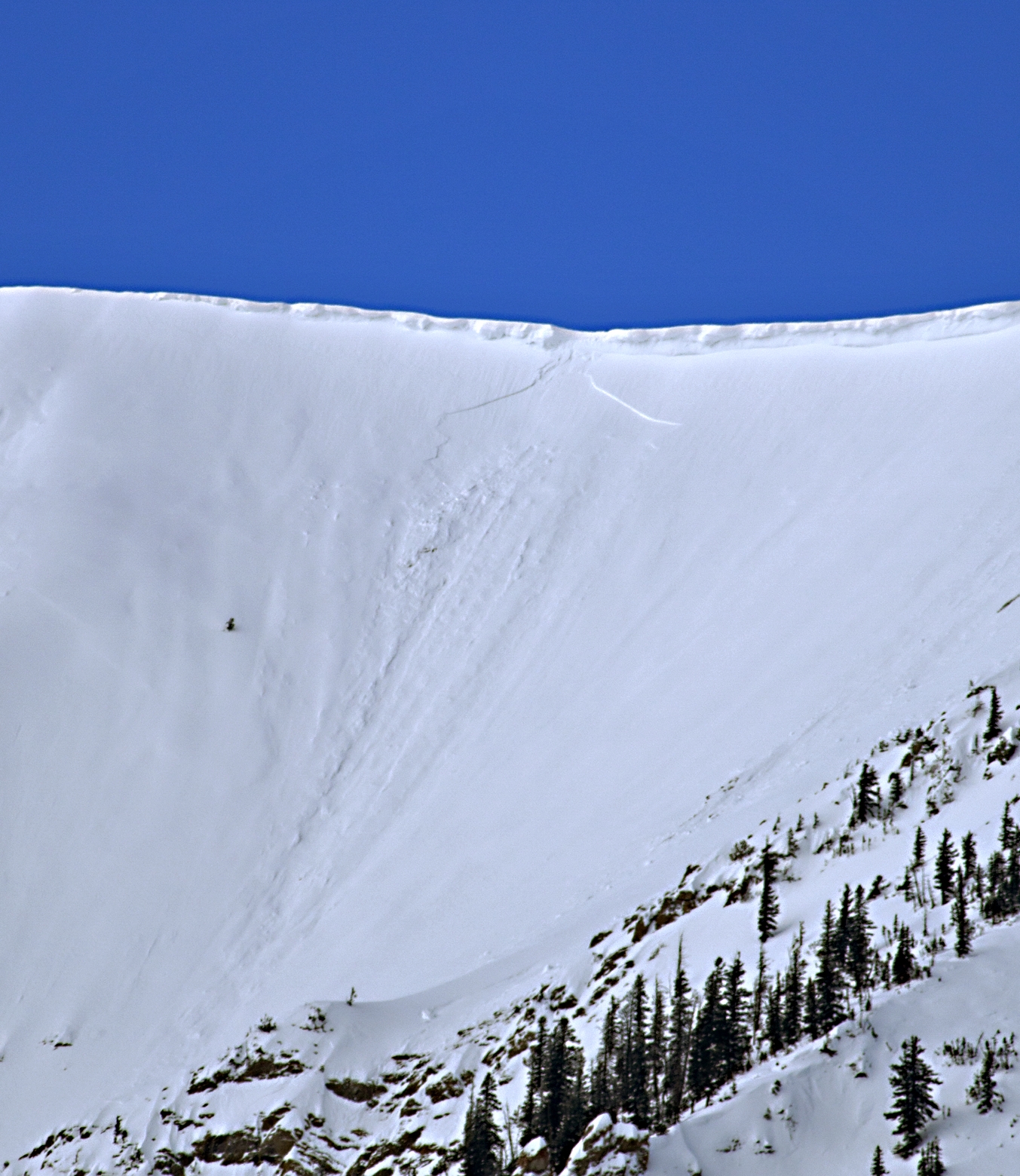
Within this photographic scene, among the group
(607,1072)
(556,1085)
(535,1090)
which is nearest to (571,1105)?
(556,1085)

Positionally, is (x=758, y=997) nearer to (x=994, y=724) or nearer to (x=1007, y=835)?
(x=1007, y=835)

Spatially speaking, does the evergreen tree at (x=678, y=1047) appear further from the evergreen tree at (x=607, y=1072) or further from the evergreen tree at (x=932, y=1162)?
the evergreen tree at (x=932, y=1162)

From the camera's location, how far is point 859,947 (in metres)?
14.0

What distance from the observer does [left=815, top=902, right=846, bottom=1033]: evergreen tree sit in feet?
41.8

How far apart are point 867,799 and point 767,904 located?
232 cm

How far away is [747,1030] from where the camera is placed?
45.7ft

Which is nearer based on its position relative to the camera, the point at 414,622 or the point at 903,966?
the point at 903,966

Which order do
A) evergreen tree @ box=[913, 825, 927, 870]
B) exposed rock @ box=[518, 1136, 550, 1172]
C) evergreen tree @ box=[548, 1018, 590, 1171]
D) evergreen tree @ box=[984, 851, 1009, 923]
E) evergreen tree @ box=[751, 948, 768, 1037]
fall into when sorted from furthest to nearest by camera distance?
evergreen tree @ box=[913, 825, 927, 870], evergreen tree @ box=[984, 851, 1009, 923], evergreen tree @ box=[751, 948, 768, 1037], exposed rock @ box=[518, 1136, 550, 1172], evergreen tree @ box=[548, 1018, 590, 1171]

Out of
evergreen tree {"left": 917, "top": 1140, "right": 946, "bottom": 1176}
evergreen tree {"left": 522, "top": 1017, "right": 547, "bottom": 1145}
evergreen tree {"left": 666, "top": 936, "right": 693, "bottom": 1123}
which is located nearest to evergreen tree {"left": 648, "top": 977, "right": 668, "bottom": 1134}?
evergreen tree {"left": 666, "top": 936, "right": 693, "bottom": 1123}

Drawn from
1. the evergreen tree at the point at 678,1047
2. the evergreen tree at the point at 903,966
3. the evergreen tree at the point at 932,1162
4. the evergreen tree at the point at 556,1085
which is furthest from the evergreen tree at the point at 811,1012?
the evergreen tree at the point at 556,1085

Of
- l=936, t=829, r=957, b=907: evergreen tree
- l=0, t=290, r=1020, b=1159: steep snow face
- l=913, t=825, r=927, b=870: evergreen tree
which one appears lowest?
l=936, t=829, r=957, b=907: evergreen tree

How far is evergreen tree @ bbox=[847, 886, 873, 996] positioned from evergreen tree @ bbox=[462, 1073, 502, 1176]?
361 cm

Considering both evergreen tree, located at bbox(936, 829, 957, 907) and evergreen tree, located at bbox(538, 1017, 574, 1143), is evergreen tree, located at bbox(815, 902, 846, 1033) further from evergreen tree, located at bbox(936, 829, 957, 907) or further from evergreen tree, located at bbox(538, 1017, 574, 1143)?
evergreen tree, located at bbox(538, 1017, 574, 1143)

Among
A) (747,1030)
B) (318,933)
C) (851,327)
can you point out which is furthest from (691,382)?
(747,1030)
